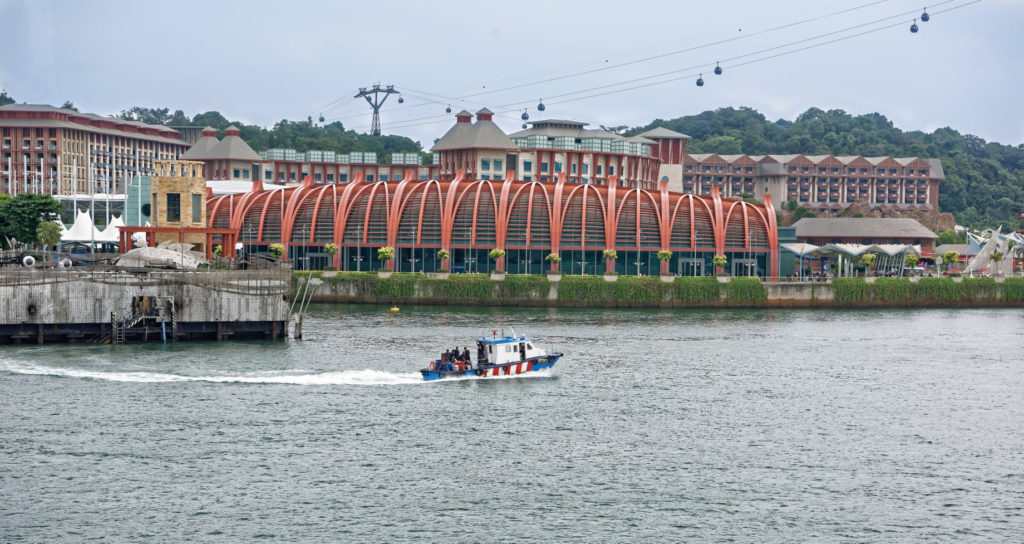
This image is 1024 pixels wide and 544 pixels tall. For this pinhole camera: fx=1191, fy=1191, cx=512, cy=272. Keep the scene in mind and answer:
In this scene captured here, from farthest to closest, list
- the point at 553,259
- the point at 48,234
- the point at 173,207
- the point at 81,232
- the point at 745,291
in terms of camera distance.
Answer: the point at 81,232 < the point at 553,259 < the point at 48,234 < the point at 745,291 < the point at 173,207

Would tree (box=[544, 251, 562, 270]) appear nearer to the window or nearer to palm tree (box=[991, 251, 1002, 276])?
the window

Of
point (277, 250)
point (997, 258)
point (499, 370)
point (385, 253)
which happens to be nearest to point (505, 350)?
point (499, 370)

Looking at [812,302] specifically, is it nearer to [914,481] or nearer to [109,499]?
[914,481]

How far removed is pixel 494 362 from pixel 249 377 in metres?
17.5

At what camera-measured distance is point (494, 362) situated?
87.0m

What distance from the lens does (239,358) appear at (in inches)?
3637

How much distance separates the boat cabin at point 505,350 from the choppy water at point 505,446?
2.18 meters

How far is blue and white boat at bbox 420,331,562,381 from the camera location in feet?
280

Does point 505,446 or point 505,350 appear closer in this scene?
point 505,446

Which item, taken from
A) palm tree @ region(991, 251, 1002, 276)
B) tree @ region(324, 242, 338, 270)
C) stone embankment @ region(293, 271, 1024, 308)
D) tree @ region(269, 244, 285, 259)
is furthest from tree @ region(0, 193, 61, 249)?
palm tree @ region(991, 251, 1002, 276)

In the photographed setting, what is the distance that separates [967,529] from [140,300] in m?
70.4

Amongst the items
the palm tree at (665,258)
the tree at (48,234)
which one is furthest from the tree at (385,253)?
the tree at (48,234)

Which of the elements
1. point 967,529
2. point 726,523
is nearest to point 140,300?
point 726,523

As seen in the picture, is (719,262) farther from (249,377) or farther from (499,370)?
(249,377)
